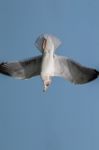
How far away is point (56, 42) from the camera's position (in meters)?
1.33

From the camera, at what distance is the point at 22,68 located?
1547mm

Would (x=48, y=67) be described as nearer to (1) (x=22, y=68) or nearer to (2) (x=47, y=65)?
(2) (x=47, y=65)

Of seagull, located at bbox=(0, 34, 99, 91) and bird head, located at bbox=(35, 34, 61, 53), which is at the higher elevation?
bird head, located at bbox=(35, 34, 61, 53)

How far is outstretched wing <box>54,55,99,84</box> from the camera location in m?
1.45

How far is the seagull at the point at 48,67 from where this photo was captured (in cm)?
133

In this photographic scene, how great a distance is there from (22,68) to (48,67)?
202 mm

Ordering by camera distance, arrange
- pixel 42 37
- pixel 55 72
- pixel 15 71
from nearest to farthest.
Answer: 1. pixel 42 37
2. pixel 55 72
3. pixel 15 71

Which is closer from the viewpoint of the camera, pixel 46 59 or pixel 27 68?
pixel 46 59

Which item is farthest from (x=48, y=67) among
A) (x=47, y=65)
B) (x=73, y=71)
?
(x=73, y=71)

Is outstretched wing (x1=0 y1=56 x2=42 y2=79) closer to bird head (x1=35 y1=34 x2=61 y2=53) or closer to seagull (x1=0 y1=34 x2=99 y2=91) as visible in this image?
seagull (x1=0 y1=34 x2=99 y2=91)

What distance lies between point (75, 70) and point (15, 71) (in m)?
0.19

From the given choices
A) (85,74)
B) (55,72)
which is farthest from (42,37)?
(85,74)

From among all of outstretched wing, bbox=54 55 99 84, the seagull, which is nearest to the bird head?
the seagull

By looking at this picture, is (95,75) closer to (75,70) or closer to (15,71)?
(75,70)
